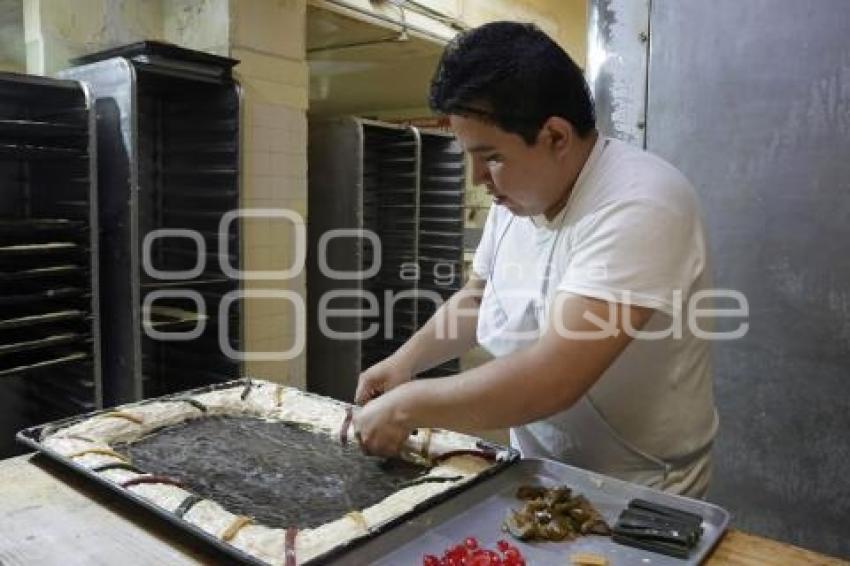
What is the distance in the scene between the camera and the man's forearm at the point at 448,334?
1699mm

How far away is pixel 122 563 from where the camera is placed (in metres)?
0.91

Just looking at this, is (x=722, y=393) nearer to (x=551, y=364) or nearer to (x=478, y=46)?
(x=551, y=364)

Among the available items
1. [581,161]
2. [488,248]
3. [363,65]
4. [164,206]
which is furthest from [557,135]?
[363,65]

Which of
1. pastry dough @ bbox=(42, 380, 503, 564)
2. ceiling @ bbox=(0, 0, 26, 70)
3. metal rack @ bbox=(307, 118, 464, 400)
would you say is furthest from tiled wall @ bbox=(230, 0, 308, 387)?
pastry dough @ bbox=(42, 380, 503, 564)

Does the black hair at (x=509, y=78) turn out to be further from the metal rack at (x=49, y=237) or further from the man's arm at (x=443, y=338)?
the metal rack at (x=49, y=237)

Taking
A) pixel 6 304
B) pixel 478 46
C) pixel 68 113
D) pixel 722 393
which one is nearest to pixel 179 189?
pixel 68 113

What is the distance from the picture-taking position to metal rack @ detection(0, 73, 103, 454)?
234 centimetres

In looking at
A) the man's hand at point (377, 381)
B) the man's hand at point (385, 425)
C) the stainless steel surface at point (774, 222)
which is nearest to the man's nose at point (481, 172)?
the man's hand at point (385, 425)

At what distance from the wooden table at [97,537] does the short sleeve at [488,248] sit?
0.85 metres

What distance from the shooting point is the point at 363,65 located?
16.1 ft

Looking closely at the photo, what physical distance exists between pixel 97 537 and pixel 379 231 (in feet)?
12.1

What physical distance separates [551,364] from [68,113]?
2.26m

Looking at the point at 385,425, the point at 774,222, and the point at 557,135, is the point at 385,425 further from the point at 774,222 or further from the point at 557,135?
the point at 774,222

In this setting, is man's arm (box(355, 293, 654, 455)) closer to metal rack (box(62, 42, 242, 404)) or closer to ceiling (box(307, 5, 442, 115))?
metal rack (box(62, 42, 242, 404))
